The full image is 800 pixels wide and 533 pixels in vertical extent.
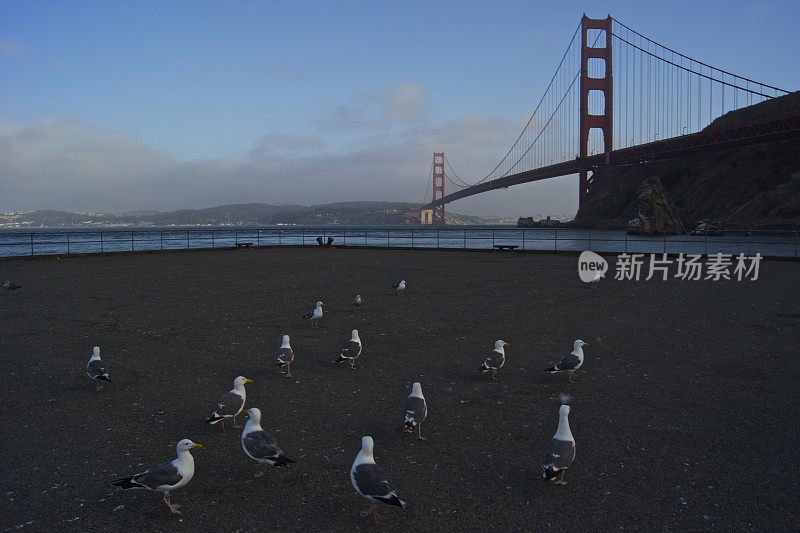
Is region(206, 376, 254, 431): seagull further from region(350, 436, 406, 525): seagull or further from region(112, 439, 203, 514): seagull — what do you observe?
region(350, 436, 406, 525): seagull

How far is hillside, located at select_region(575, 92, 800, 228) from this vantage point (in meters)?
66.3

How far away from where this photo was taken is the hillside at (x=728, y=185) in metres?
66.3

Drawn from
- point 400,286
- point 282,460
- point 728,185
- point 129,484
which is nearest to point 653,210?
point 728,185

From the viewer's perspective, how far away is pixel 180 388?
19.6 feet

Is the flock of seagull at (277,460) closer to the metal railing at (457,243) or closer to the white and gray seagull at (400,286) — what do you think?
the white and gray seagull at (400,286)

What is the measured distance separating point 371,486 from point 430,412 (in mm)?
1963

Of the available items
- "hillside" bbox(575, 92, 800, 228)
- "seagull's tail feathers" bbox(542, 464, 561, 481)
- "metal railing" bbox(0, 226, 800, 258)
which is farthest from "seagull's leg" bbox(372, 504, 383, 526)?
"hillside" bbox(575, 92, 800, 228)

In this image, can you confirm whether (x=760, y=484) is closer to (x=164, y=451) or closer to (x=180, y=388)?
(x=164, y=451)

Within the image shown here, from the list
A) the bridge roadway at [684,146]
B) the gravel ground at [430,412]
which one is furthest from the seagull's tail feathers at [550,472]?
the bridge roadway at [684,146]

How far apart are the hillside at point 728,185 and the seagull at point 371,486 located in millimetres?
66459

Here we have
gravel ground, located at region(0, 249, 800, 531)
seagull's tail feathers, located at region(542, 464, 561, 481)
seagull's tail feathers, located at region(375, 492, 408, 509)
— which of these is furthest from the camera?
seagull's tail feathers, located at region(542, 464, 561, 481)

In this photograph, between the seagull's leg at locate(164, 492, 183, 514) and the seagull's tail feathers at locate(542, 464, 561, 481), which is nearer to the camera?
the seagull's leg at locate(164, 492, 183, 514)

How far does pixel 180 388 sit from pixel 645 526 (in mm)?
4655

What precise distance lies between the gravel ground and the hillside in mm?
60800
